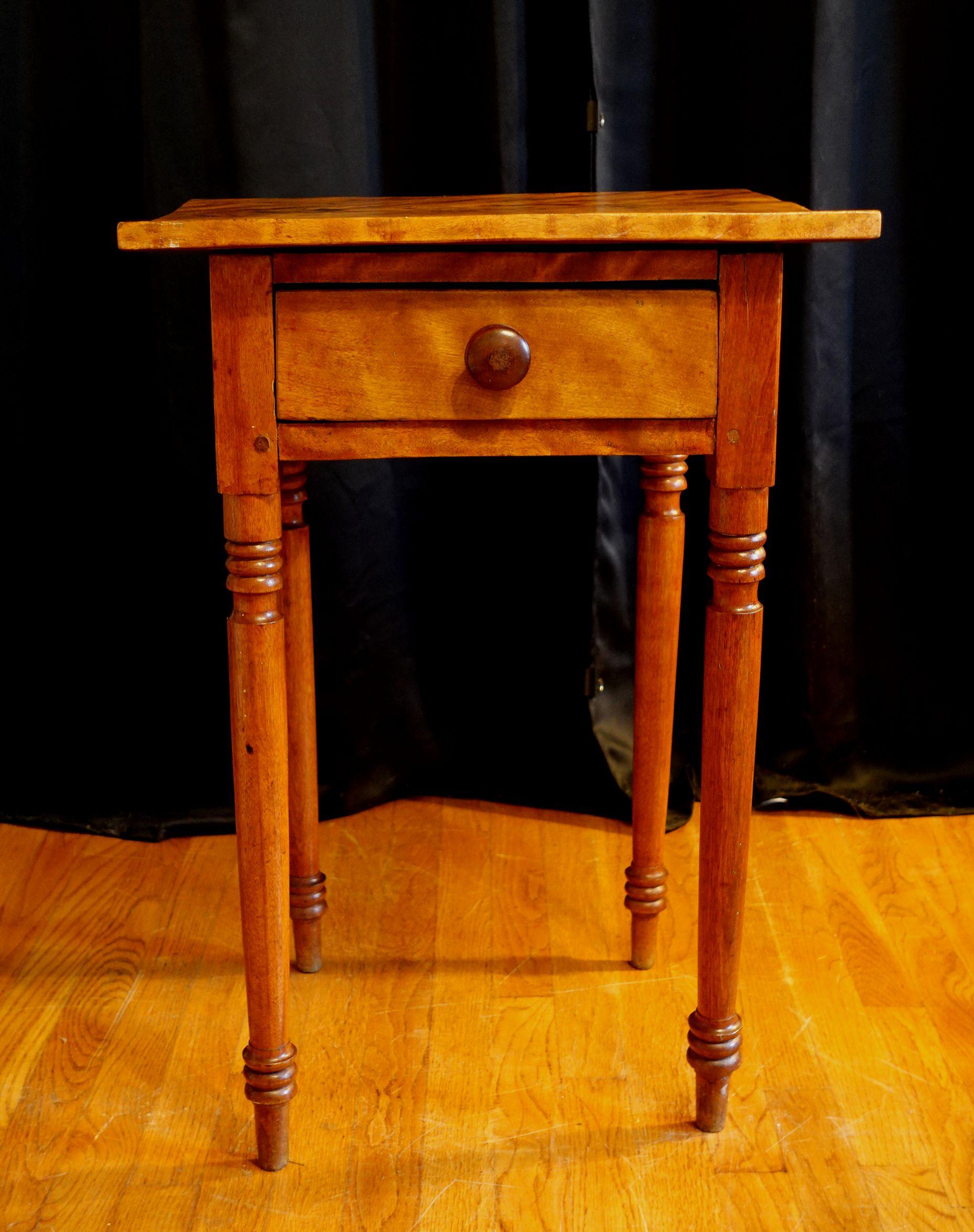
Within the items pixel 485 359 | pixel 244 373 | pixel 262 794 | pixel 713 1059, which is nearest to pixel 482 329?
pixel 485 359

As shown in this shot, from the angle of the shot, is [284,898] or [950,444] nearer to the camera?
[284,898]

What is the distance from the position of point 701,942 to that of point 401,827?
28.3 inches

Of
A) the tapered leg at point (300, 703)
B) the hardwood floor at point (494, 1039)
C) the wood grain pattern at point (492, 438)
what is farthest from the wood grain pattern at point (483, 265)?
the hardwood floor at point (494, 1039)

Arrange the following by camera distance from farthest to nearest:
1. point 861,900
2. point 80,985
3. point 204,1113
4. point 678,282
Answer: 1. point 861,900
2. point 80,985
3. point 204,1113
4. point 678,282

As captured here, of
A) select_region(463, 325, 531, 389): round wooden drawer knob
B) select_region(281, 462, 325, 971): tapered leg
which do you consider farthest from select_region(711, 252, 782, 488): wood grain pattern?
select_region(281, 462, 325, 971): tapered leg

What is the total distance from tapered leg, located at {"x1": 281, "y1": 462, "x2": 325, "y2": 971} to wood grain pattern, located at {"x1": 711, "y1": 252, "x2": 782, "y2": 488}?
476 mm

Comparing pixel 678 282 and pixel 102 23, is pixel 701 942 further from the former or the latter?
pixel 102 23

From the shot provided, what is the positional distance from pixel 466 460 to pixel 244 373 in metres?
0.85

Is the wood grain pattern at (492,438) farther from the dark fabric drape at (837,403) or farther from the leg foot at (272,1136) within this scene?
the dark fabric drape at (837,403)

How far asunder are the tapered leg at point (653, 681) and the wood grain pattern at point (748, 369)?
1.09 ft

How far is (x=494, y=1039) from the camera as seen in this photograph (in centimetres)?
141

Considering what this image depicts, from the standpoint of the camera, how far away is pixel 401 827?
189 cm

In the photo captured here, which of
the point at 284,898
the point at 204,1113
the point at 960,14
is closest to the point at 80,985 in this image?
the point at 204,1113

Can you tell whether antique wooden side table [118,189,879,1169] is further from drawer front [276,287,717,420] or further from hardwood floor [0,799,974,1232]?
hardwood floor [0,799,974,1232]
